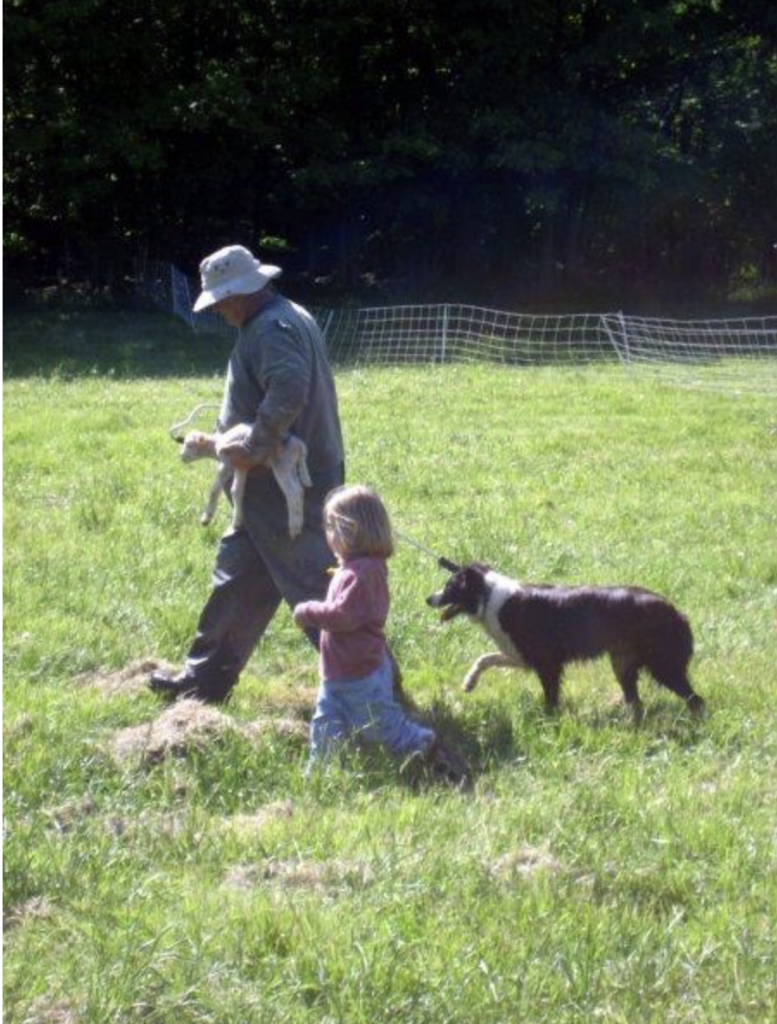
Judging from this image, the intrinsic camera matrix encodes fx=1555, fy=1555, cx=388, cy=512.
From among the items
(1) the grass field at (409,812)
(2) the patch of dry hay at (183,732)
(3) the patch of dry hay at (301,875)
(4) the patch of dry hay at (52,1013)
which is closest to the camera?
(4) the patch of dry hay at (52,1013)

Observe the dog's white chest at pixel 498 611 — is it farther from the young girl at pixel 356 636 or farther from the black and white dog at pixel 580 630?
the young girl at pixel 356 636

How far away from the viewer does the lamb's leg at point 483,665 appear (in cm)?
655

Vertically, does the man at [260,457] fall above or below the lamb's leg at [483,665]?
above

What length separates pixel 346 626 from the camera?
5.67 m

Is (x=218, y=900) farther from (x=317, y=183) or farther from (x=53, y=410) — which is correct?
(x=317, y=183)

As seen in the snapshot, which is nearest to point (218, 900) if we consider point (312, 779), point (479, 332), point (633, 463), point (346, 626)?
point (312, 779)

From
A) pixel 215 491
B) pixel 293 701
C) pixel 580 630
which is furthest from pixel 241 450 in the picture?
pixel 580 630

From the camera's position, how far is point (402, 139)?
94.2ft

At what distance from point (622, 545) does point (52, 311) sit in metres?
19.5

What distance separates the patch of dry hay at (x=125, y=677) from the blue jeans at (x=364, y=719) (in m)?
1.12

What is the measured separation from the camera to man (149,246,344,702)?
599 centimetres

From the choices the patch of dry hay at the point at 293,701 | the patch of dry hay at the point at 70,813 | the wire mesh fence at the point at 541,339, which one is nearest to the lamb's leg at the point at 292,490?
the patch of dry hay at the point at 293,701

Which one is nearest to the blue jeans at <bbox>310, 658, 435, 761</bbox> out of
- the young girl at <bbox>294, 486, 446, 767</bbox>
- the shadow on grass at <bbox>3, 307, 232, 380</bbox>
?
the young girl at <bbox>294, 486, 446, 767</bbox>

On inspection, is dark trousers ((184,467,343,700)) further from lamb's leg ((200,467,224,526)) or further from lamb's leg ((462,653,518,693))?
lamb's leg ((462,653,518,693))
